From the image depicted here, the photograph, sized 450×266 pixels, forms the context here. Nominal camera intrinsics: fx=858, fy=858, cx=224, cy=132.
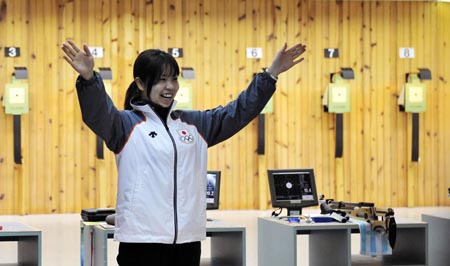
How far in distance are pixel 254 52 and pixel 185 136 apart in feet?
29.7

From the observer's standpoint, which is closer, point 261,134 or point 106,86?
point 106,86

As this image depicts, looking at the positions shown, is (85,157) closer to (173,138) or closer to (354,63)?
(354,63)

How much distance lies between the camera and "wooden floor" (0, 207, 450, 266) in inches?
285

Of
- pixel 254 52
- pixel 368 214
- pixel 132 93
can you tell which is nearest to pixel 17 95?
pixel 254 52

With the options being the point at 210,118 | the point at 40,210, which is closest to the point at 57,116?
the point at 40,210

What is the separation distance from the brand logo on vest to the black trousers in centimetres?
35

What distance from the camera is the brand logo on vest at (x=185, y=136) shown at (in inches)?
116

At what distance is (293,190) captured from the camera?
6133 mm

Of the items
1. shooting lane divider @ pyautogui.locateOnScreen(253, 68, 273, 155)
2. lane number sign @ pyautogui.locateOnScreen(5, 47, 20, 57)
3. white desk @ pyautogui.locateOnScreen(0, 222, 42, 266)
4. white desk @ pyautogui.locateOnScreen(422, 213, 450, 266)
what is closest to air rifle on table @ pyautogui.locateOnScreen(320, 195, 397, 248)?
white desk @ pyautogui.locateOnScreen(422, 213, 450, 266)

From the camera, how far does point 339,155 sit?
12.0m

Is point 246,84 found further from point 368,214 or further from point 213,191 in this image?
point 368,214

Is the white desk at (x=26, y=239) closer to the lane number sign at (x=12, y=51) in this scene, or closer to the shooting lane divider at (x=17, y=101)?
the shooting lane divider at (x=17, y=101)

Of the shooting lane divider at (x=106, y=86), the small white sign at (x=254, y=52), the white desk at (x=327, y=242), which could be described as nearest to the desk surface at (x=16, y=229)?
the white desk at (x=327, y=242)

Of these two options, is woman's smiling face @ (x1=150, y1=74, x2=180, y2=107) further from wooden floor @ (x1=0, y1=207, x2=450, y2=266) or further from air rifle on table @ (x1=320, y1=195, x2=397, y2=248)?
wooden floor @ (x1=0, y1=207, x2=450, y2=266)
